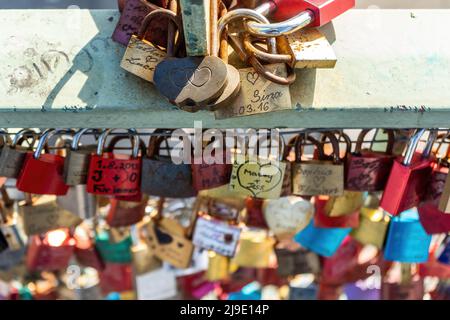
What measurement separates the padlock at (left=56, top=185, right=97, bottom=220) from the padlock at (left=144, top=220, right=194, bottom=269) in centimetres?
22

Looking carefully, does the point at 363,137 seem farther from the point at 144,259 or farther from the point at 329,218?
the point at 144,259

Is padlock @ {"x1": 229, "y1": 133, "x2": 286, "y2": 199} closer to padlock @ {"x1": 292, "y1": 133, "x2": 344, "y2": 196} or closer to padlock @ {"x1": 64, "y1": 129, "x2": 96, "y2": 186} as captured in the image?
padlock @ {"x1": 292, "y1": 133, "x2": 344, "y2": 196}

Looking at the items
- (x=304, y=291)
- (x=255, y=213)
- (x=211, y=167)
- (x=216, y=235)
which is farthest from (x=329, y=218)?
(x=304, y=291)

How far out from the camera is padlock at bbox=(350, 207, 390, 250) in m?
1.30

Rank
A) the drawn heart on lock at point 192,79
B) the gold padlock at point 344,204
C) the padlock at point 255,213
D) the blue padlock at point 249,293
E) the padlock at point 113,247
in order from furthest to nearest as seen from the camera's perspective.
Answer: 1. the blue padlock at point 249,293
2. the padlock at point 113,247
3. the padlock at point 255,213
4. the gold padlock at point 344,204
5. the drawn heart on lock at point 192,79

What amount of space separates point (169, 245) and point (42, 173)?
20.6 inches

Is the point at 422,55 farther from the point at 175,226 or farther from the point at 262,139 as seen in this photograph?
the point at 175,226

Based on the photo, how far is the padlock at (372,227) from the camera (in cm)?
130

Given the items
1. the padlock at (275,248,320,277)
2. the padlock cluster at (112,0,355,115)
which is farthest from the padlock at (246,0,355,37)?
the padlock at (275,248,320,277)

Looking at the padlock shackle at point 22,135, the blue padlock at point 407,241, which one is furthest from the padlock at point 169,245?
the blue padlock at point 407,241

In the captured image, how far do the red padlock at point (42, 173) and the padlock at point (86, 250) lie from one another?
1.91ft

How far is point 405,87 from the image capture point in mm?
736

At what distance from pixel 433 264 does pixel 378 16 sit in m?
1.11

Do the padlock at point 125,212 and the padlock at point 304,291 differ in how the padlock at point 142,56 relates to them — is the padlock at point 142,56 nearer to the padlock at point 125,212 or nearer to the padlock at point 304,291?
the padlock at point 125,212
